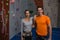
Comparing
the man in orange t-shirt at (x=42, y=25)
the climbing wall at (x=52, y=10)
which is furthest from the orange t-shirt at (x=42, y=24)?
the climbing wall at (x=52, y=10)

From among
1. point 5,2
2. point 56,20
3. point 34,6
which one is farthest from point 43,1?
point 5,2

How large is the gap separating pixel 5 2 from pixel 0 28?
0.91 m

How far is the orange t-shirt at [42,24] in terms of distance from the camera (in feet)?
16.1

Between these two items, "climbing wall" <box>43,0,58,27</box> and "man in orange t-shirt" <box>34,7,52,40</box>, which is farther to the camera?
"climbing wall" <box>43,0,58,27</box>

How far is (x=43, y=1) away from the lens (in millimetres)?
6438

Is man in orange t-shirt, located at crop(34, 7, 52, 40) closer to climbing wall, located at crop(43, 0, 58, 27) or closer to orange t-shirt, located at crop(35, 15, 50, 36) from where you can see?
orange t-shirt, located at crop(35, 15, 50, 36)

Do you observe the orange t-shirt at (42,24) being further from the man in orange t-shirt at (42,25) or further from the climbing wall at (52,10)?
the climbing wall at (52,10)

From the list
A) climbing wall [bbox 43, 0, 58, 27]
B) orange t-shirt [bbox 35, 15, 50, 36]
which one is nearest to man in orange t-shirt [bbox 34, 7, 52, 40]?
orange t-shirt [bbox 35, 15, 50, 36]

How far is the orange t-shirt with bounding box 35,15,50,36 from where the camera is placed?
491cm

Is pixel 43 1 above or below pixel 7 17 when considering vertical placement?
above

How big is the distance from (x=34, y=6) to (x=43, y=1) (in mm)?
353

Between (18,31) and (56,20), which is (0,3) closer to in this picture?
(18,31)

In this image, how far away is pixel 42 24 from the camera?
494cm

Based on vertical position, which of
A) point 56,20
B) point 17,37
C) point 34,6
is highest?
point 34,6
